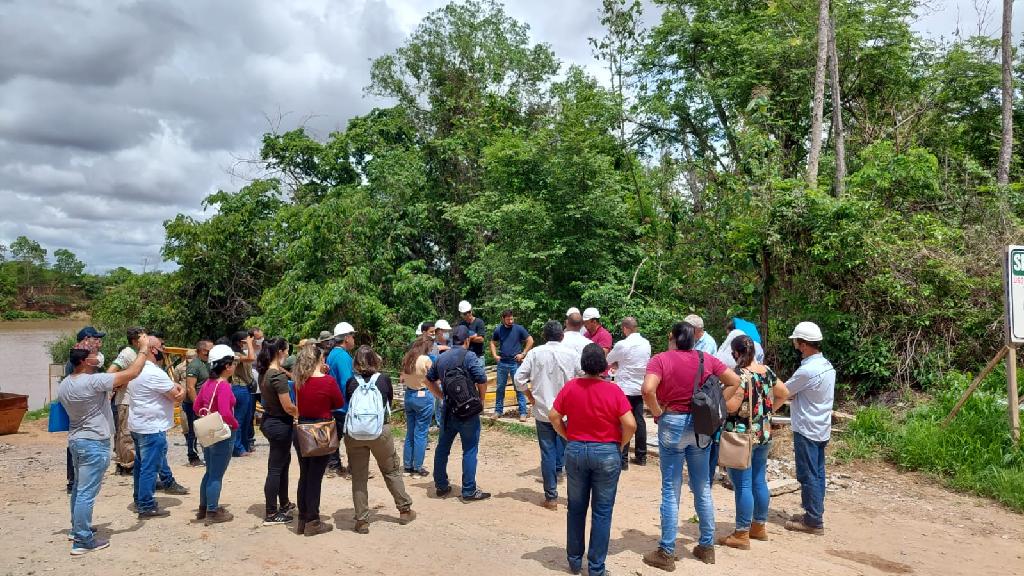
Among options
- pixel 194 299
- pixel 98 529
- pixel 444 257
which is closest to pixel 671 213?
pixel 444 257

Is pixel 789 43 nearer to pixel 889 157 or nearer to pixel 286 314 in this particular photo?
pixel 889 157

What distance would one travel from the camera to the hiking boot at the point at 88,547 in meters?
5.05

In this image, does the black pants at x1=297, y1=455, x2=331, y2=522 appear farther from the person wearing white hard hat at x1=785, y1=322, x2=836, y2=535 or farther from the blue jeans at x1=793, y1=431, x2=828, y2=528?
the blue jeans at x1=793, y1=431, x2=828, y2=528

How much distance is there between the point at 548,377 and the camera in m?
6.07

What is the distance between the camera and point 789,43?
1570 centimetres

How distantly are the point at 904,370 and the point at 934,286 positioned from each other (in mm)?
1356

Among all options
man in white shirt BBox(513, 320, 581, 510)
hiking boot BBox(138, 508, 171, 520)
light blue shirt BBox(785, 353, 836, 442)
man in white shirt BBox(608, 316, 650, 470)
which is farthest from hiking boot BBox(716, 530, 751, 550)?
hiking boot BBox(138, 508, 171, 520)

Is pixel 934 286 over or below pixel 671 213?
below

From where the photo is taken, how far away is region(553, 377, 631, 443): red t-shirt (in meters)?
4.32

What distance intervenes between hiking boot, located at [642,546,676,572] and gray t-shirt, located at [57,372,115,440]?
14.0 ft

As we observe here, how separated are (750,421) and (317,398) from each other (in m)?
3.35

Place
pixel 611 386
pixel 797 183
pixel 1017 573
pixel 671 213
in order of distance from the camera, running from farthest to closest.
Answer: pixel 671 213 < pixel 797 183 < pixel 1017 573 < pixel 611 386

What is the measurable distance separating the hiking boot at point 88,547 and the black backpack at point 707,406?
15.2 feet

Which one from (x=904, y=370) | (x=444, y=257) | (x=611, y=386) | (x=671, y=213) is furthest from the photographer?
(x=444, y=257)
